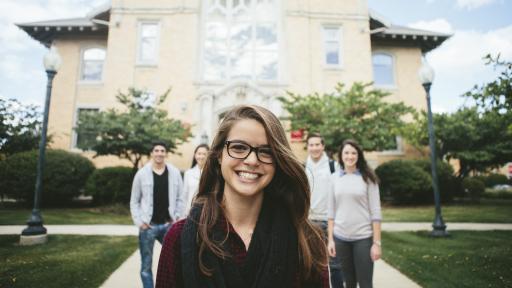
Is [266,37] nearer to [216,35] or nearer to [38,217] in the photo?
[216,35]

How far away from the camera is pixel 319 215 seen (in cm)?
396

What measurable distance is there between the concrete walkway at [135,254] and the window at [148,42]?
10654 mm

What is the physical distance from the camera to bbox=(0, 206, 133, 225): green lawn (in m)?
9.55

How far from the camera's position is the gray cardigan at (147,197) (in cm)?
419

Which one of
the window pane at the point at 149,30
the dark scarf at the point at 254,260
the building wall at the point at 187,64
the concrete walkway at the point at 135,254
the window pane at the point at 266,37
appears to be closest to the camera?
the dark scarf at the point at 254,260

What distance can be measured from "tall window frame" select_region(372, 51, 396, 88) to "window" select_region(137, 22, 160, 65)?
1304 cm

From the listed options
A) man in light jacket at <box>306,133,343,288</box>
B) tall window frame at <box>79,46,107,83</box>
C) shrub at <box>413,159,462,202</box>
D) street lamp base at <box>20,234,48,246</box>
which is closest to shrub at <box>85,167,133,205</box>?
street lamp base at <box>20,234,48,246</box>

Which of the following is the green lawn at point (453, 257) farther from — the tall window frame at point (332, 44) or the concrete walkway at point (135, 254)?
the tall window frame at point (332, 44)

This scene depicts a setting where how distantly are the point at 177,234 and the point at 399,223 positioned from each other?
953 centimetres

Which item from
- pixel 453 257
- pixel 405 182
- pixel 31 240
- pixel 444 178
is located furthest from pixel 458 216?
pixel 31 240

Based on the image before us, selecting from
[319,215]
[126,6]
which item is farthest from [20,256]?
[126,6]

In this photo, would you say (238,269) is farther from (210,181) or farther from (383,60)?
(383,60)

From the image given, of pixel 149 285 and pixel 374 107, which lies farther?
pixel 374 107

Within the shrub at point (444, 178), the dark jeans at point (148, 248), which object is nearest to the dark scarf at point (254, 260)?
the dark jeans at point (148, 248)
